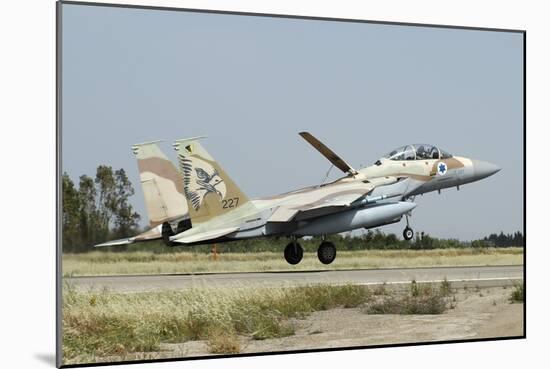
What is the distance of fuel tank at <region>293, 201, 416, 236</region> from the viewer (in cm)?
1566

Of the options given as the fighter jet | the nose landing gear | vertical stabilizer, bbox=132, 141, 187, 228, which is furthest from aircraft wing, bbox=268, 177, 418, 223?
vertical stabilizer, bbox=132, 141, 187, 228

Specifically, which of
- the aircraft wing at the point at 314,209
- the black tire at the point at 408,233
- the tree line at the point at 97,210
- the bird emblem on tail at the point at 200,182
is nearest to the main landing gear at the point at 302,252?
the aircraft wing at the point at 314,209

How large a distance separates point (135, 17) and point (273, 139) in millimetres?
2710

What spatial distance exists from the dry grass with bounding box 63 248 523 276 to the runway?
3.4 inches

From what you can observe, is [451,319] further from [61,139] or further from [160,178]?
[61,139]

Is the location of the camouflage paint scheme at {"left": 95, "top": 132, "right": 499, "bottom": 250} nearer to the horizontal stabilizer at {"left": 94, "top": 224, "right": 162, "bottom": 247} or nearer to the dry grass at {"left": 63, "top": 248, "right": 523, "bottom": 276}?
the horizontal stabilizer at {"left": 94, "top": 224, "right": 162, "bottom": 247}

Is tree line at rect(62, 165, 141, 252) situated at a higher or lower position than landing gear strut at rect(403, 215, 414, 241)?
higher

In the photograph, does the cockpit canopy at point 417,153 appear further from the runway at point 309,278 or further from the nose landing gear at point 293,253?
the nose landing gear at point 293,253

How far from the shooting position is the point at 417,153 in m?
16.1

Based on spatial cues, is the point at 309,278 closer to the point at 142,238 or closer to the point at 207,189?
the point at 207,189

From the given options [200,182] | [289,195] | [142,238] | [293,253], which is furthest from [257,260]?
[142,238]

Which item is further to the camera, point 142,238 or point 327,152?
point 327,152

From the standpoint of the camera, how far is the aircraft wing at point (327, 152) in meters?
15.0

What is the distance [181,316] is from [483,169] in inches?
215
